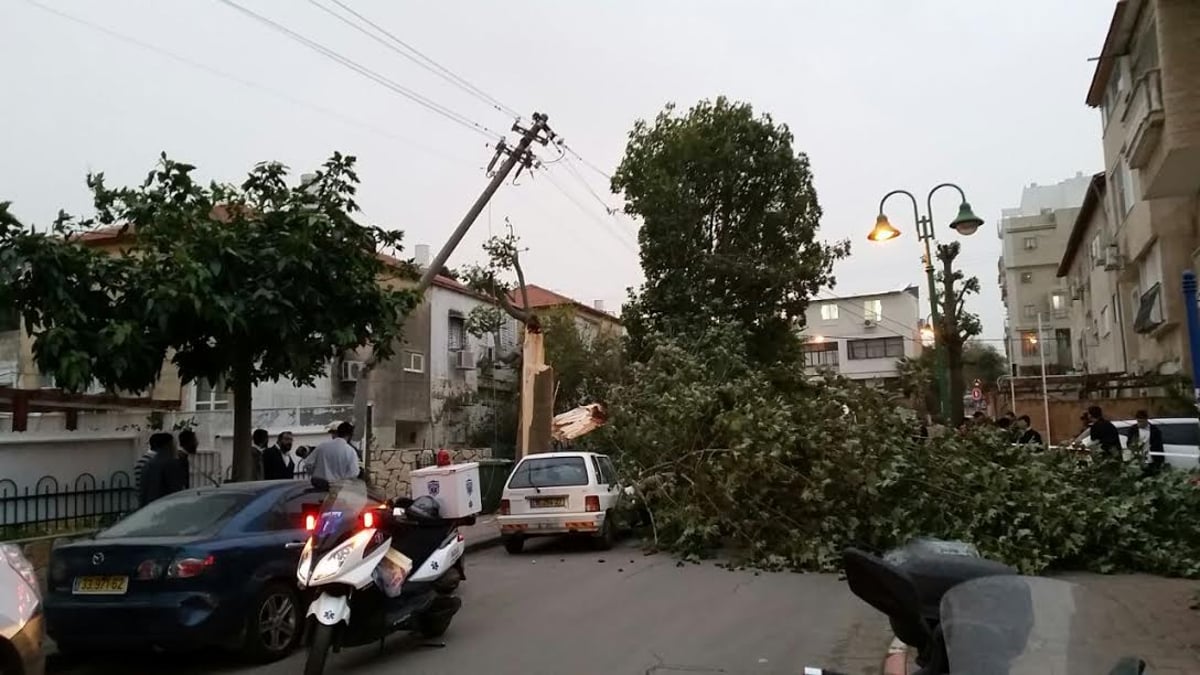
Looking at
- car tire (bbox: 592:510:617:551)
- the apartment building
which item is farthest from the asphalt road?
the apartment building

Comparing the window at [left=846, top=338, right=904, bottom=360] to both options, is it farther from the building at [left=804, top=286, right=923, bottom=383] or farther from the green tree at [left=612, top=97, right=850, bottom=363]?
the green tree at [left=612, top=97, right=850, bottom=363]

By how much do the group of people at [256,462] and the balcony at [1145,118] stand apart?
15662 mm

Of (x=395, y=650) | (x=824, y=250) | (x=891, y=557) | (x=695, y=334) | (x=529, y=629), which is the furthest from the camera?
(x=824, y=250)

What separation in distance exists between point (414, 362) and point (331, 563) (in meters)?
23.6

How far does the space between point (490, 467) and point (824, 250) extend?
47.8 feet

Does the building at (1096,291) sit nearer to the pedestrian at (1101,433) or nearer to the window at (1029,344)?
the pedestrian at (1101,433)

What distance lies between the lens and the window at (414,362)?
28.9 meters

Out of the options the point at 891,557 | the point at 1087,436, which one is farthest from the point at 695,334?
the point at 891,557

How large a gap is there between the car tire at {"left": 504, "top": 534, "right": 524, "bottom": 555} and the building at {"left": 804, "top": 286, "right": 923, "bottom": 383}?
54.3m

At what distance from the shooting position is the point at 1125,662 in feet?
8.65

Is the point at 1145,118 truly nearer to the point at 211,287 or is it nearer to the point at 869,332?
the point at 211,287

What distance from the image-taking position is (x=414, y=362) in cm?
2923

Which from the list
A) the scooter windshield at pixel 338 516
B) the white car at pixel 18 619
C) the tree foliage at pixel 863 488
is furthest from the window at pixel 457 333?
the white car at pixel 18 619

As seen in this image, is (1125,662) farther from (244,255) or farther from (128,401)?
(128,401)
